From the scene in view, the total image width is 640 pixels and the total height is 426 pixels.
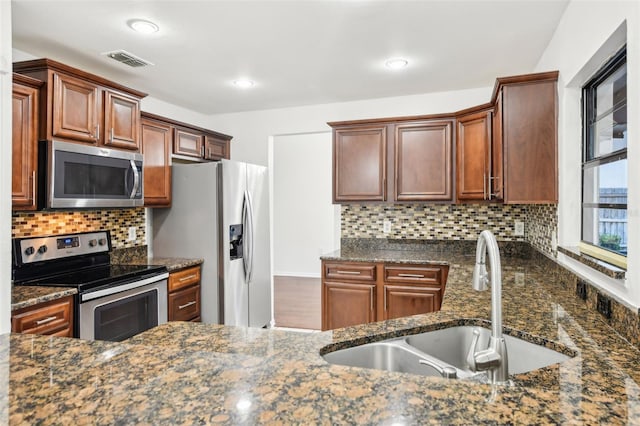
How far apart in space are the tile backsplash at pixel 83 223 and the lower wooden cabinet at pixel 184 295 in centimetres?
64

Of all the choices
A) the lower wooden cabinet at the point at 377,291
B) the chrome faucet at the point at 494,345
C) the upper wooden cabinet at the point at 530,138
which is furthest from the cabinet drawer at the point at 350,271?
the chrome faucet at the point at 494,345

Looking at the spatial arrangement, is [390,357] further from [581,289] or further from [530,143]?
[530,143]

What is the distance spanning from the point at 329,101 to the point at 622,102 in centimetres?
272

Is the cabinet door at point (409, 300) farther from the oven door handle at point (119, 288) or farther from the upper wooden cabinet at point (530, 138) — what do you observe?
the oven door handle at point (119, 288)

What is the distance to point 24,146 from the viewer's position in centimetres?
233

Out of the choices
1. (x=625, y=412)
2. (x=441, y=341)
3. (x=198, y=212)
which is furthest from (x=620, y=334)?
(x=198, y=212)

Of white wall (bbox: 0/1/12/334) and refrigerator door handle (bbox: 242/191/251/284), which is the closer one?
white wall (bbox: 0/1/12/334)

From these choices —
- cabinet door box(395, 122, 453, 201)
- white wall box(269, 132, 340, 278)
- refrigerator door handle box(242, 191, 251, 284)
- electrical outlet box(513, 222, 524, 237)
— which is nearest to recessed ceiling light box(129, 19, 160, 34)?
refrigerator door handle box(242, 191, 251, 284)

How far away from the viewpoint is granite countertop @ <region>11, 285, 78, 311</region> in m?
2.05

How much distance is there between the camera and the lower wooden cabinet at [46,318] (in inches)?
80.7

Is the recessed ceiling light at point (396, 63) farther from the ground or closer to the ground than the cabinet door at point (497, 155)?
farther from the ground

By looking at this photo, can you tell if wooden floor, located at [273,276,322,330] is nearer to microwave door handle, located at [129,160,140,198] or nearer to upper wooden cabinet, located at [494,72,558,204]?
microwave door handle, located at [129,160,140,198]

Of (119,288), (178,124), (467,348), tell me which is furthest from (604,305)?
(178,124)

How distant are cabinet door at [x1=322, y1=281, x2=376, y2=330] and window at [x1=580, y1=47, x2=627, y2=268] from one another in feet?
5.63
